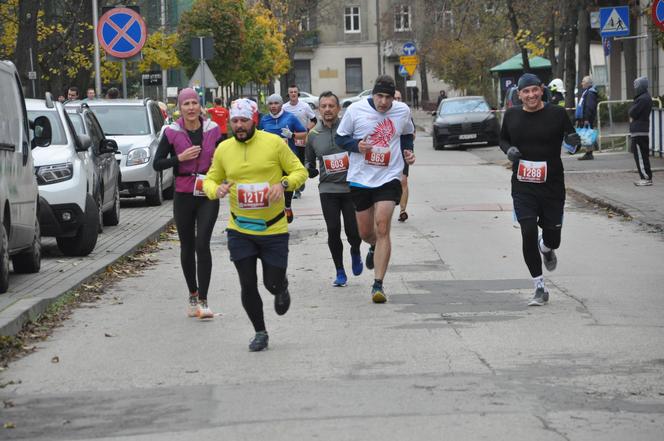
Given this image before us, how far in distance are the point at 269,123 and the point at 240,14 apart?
28.4m

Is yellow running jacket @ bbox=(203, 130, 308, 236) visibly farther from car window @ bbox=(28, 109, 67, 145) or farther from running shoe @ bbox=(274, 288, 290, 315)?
car window @ bbox=(28, 109, 67, 145)

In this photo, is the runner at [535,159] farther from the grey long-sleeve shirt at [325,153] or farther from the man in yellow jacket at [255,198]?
the man in yellow jacket at [255,198]

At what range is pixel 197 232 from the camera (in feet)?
36.1

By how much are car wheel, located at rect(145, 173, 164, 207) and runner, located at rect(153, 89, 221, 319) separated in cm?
1189

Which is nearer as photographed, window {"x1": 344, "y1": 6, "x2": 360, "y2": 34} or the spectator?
the spectator

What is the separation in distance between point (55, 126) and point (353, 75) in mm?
90020

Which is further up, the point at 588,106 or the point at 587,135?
the point at 588,106

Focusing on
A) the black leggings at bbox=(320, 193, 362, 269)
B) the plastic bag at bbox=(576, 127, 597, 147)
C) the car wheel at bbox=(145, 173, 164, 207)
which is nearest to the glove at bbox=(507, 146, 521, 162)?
the black leggings at bbox=(320, 193, 362, 269)

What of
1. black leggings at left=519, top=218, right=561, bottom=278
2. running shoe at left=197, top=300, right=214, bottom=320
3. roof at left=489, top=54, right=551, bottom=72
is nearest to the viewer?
running shoe at left=197, top=300, right=214, bottom=320

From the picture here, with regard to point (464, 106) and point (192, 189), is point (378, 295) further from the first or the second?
point (464, 106)

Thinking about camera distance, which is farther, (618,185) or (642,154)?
(618,185)

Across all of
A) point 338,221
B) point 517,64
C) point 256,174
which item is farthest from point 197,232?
point 517,64

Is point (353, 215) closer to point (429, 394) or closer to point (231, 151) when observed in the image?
point (231, 151)

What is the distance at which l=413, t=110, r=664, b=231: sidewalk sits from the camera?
19.3 meters
